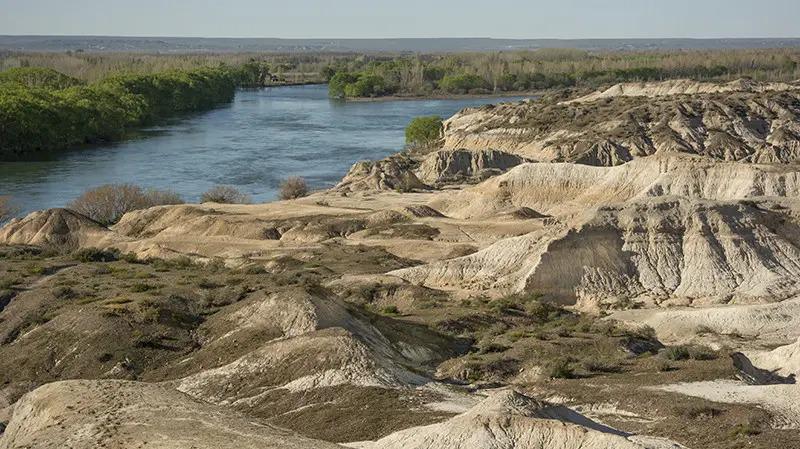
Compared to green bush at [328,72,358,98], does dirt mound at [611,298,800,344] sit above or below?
above

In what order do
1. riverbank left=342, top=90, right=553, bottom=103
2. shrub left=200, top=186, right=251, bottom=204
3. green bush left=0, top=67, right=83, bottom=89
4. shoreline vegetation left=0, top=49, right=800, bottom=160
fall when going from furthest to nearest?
riverbank left=342, top=90, right=553, bottom=103
green bush left=0, top=67, right=83, bottom=89
shoreline vegetation left=0, top=49, right=800, bottom=160
shrub left=200, top=186, right=251, bottom=204

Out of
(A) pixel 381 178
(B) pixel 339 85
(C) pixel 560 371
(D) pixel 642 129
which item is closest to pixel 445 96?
(B) pixel 339 85

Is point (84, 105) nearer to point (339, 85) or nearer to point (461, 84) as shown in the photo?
point (339, 85)

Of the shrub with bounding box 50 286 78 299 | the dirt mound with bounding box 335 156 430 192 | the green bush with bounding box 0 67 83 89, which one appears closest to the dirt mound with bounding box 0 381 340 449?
the shrub with bounding box 50 286 78 299

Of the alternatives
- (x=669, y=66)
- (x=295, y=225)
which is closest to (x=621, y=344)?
(x=295, y=225)

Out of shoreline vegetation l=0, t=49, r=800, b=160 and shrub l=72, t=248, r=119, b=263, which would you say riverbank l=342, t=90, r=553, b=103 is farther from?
shrub l=72, t=248, r=119, b=263

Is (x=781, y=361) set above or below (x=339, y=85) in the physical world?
A: above

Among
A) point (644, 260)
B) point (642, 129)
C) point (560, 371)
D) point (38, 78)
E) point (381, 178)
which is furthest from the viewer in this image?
point (38, 78)

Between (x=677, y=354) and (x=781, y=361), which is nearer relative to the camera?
(x=781, y=361)
